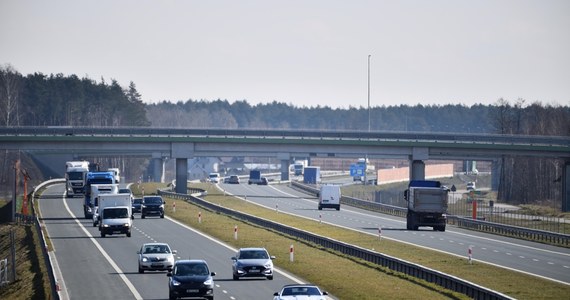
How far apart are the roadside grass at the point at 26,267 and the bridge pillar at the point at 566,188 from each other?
195 ft

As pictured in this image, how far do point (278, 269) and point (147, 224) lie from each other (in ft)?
122

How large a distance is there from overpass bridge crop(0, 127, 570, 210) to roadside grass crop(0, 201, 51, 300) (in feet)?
118

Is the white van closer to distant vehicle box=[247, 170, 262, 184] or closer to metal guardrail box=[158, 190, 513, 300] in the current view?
metal guardrail box=[158, 190, 513, 300]

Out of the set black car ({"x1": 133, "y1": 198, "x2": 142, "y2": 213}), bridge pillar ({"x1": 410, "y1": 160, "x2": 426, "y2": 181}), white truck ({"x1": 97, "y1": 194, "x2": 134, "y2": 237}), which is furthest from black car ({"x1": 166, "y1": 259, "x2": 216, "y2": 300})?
bridge pillar ({"x1": 410, "y1": 160, "x2": 426, "y2": 181})

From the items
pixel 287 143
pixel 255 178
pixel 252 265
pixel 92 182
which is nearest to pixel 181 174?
pixel 287 143

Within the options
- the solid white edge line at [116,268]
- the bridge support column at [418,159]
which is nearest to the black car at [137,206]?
the solid white edge line at [116,268]

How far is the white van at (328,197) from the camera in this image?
125 m

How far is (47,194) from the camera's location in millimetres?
140875

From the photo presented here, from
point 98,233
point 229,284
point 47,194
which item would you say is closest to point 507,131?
point 47,194

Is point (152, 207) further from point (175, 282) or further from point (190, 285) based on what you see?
point (190, 285)

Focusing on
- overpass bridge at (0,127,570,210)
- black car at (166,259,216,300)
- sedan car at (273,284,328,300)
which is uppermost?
overpass bridge at (0,127,570,210)

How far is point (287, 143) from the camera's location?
13888cm

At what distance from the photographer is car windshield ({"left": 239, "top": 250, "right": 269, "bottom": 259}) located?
52688 millimetres

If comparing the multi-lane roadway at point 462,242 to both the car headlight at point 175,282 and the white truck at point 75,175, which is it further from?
the white truck at point 75,175
